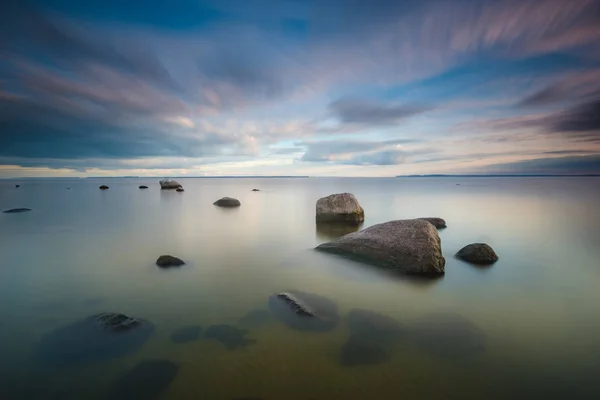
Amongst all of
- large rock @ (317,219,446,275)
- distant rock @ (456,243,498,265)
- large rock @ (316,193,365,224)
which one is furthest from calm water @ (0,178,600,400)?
large rock @ (316,193,365,224)

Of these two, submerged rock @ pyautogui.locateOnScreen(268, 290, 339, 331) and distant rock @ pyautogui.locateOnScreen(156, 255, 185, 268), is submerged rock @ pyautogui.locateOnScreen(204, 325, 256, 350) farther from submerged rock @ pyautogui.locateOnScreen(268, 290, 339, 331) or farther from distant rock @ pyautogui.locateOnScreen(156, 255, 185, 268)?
distant rock @ pyautogui.locateOnScreen(156, 255, 185, 268)

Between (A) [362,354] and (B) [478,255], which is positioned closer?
(A) [362,354]

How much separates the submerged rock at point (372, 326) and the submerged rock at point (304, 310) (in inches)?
15.8

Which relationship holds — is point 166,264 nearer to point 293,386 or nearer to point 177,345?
point 177,345

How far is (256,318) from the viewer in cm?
634

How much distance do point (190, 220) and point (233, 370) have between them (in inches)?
740

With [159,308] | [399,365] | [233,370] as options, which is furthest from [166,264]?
[399,365]

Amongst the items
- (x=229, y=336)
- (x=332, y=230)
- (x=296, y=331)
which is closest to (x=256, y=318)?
(x=229, y=336)

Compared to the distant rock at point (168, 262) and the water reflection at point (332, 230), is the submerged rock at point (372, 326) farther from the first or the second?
the water reflection at point (332, 230)

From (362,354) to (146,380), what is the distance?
3.54m

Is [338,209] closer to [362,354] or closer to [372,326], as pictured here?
[372,326]

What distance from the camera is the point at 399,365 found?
4777 mm

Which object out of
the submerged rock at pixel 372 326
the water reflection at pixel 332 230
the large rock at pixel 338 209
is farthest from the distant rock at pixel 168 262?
the large rock at pixel 338 209

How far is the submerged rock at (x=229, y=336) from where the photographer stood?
17.6ft
